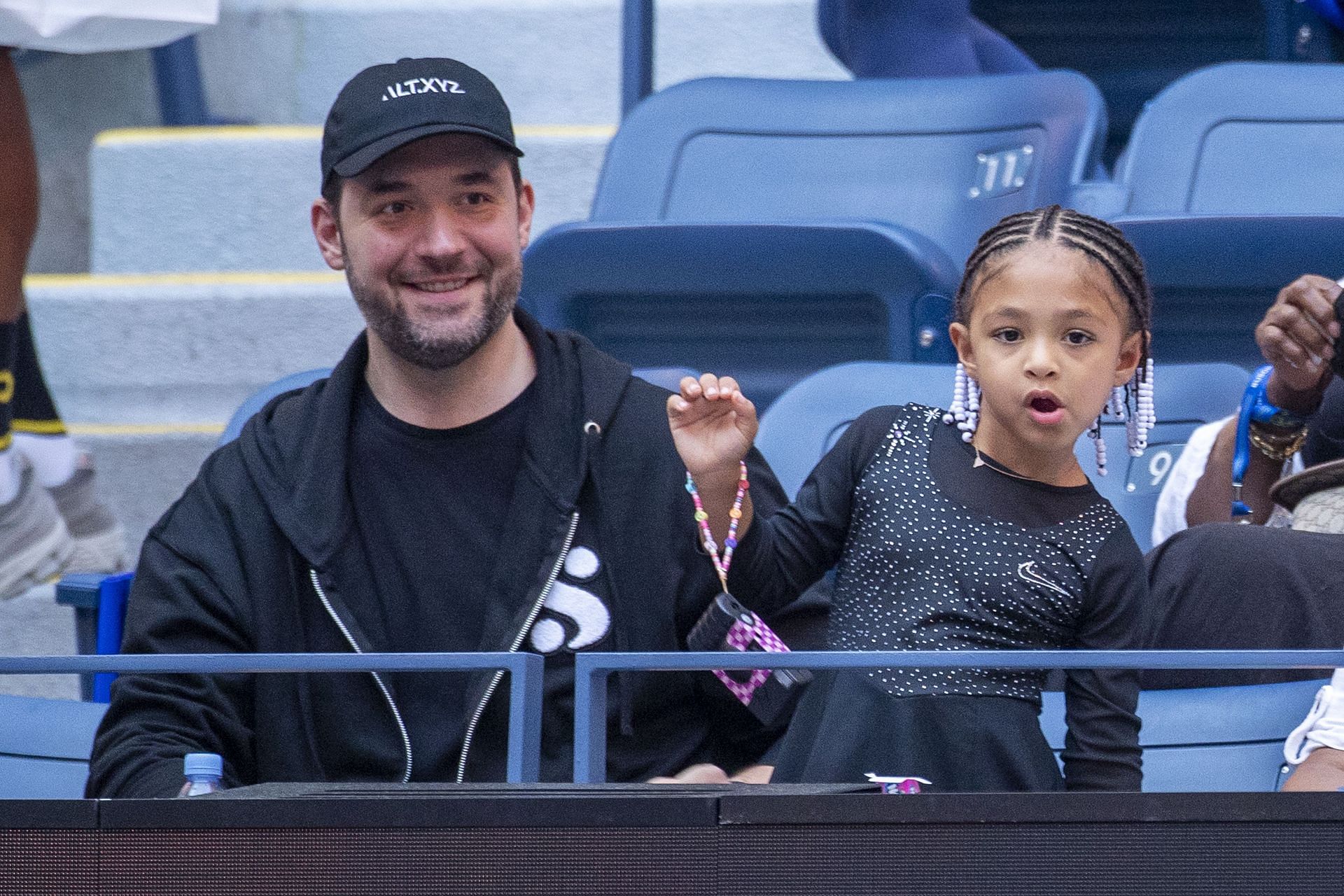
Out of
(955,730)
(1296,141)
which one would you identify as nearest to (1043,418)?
(955,730)

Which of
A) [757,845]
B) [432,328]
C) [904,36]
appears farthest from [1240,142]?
[757,845]

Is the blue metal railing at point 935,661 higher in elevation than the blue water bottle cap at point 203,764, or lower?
higher

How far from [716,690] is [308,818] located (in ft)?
2.57

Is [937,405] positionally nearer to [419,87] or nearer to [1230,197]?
[419,87]

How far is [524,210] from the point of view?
199 centimetres

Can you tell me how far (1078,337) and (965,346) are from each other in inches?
4.4

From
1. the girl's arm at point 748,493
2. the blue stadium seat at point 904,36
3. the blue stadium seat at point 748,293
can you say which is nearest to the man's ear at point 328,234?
the girl's arm at point 748,493

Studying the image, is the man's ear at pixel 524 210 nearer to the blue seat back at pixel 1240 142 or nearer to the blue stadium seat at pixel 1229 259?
the blue stadium seat at pixel 1229 259

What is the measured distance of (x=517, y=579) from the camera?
1.79 metres

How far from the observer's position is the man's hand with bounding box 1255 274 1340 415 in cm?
190

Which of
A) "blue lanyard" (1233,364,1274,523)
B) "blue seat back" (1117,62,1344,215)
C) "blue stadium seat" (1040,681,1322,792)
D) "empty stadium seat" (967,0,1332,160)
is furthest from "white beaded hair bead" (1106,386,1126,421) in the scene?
"empty stadium seat" (967,0,1332,160)

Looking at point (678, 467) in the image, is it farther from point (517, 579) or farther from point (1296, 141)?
point (1296, 141)

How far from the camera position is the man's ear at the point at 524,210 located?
6.41ft

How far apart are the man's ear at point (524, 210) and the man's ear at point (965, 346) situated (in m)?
0.49
